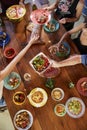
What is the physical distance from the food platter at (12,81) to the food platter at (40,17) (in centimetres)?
71

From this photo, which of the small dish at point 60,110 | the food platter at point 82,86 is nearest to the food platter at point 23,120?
the small dish at point 60,110

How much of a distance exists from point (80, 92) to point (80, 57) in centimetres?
40

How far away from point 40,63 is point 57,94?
16.3 inches

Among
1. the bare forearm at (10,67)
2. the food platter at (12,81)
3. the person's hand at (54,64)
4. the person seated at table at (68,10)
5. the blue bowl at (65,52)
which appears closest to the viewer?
the bare forearm at (10,67)

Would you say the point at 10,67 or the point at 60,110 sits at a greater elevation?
the point at 10,67

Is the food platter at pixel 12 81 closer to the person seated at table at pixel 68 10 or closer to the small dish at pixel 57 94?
the small dish at pixel 57 94

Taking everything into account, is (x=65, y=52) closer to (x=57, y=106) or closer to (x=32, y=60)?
(x=32, y=60)

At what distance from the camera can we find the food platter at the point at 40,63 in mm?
2513

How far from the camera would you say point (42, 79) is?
2486 mm

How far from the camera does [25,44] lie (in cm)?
275

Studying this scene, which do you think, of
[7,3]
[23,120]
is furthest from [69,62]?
[7,3]

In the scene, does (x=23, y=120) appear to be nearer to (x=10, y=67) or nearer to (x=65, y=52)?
(x=10, y=67)

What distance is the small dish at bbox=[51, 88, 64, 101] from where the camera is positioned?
2.37m

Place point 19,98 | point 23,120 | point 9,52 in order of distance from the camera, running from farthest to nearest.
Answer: point 9,52 → point 19,98 → point 23,120
